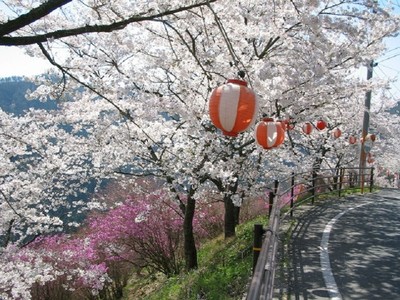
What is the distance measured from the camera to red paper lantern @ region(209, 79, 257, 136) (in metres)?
4.54

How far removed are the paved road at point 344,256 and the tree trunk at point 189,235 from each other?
3.08 metres

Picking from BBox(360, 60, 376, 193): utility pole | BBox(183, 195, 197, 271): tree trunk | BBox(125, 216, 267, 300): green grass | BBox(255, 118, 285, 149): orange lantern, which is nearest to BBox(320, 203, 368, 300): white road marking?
BBox(125, 216, 267, 300): green grass

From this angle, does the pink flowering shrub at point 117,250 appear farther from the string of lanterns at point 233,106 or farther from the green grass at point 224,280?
the string of lanterns at point 233,106

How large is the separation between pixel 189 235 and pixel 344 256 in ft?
17.1

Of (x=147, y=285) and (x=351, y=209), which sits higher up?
(x=351, y=209)

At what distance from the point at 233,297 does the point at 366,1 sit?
5893 mm

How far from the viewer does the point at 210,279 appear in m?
7.68

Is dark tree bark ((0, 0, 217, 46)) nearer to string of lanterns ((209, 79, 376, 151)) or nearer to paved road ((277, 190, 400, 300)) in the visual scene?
string of lanterns ((209, 79, 376, 151))

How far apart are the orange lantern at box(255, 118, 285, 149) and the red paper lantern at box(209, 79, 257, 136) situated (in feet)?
8.88

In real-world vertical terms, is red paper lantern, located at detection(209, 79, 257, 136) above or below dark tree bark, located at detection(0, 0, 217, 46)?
below

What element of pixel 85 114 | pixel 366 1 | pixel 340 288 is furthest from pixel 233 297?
pixel 85 114

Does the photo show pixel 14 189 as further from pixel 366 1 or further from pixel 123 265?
pixel 366 1

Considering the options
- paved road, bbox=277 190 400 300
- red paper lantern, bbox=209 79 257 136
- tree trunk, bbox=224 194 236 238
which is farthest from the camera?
tree trunk, bbox=224 194 236 238

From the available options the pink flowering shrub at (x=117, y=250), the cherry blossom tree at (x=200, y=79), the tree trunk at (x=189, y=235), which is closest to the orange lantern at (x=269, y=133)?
the cherry blossom tree at (x=200, y=79)
